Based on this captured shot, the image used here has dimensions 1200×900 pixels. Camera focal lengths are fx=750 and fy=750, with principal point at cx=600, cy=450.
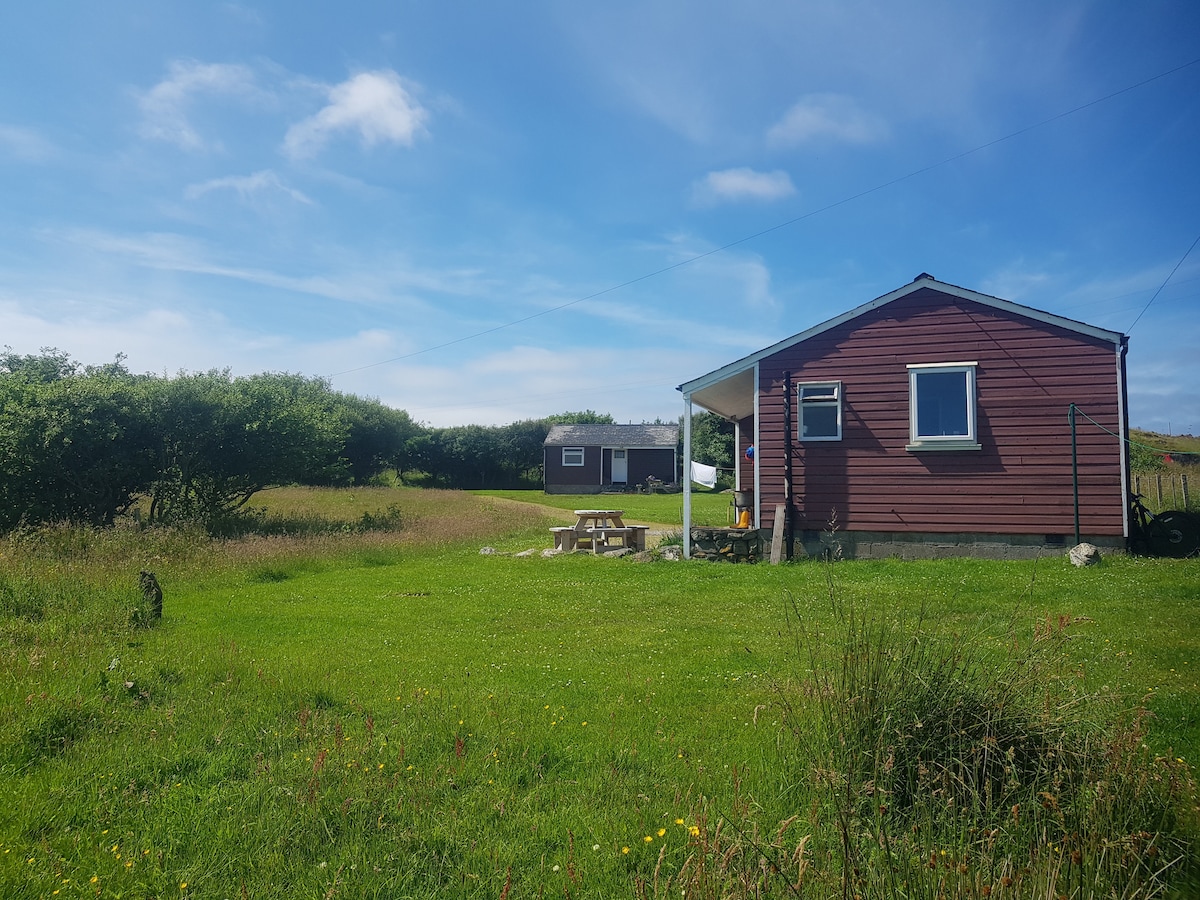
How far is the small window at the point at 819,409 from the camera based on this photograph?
13.6 metres

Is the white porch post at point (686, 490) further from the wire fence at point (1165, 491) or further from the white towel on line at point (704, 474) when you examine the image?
the white towel on line at point (704, 474)

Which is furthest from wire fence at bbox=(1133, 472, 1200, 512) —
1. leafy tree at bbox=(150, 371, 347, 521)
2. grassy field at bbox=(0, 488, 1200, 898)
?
leafy tree at bbox=(150, 371, 347, 521)

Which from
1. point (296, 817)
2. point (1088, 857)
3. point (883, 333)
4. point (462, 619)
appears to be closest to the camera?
point (1088, 857)

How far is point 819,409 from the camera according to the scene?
1384 cm

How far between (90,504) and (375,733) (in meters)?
14.5

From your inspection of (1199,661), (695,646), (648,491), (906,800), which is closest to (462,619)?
(695,646)

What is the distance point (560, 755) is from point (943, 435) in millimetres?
10929

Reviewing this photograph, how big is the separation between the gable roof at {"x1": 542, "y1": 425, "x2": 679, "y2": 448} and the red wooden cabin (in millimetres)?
28409

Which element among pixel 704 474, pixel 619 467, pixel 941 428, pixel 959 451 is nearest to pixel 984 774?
pixel 959 451

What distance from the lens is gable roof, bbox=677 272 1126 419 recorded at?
495 inches

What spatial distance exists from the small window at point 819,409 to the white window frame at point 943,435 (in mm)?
1231

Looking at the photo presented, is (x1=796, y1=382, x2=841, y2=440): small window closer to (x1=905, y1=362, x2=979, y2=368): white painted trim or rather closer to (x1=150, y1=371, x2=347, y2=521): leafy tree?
(x1=905, y1=362, x2=979, y2=368): white painted trim

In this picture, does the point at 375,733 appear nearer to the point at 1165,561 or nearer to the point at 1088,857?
the point at 1088,857

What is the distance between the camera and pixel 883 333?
44.0 ft
